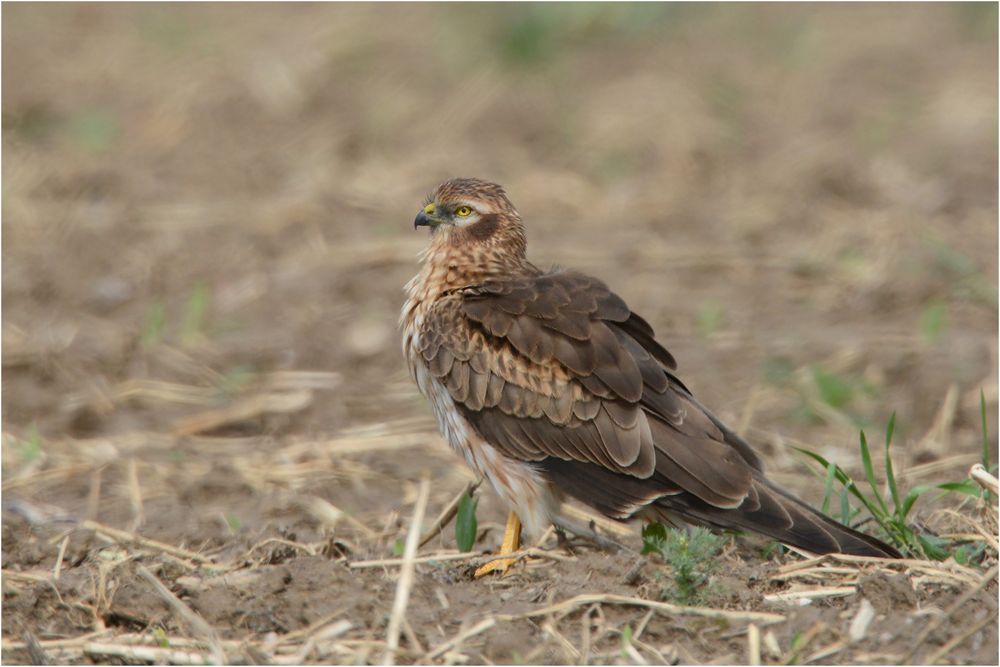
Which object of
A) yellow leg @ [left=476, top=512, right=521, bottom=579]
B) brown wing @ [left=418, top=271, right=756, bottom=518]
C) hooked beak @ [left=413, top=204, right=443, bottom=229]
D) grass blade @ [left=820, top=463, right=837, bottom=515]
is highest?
hooked beak @ [left=413, top=204, right=443, bottom=229]

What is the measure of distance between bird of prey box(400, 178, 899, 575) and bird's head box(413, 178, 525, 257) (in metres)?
0.36

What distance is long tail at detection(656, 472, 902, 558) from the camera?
5.06 m

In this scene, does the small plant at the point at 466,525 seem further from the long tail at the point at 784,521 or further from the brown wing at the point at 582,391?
the long tail at the point at 784,521

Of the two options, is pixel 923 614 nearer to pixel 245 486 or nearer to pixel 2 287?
pixel 245 486

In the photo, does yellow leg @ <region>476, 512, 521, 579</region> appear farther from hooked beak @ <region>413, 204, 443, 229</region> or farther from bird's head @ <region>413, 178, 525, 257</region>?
hooked beak @ <region>413, 204, 443, 229</region>

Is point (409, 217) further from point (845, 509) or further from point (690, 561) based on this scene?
point (690, 561)

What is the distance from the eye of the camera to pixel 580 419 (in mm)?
5473

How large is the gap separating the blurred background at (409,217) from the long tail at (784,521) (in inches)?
66.5

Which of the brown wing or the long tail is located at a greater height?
the brown wing

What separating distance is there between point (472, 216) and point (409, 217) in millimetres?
4930

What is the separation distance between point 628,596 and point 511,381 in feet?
3.65

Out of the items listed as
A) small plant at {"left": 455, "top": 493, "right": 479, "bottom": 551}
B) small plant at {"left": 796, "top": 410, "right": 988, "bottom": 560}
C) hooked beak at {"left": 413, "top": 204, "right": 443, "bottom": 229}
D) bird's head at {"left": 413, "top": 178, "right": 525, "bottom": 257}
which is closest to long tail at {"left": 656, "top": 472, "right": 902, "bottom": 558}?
small plant at {"left": 796, "top": 410, "right": 988, "bottom": 560}

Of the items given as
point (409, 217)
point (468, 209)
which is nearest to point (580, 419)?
point (468, 209)

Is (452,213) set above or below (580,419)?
above
